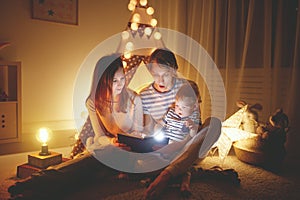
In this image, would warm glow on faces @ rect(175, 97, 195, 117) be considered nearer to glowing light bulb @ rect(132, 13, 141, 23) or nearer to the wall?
glowing light bulb @ rect(132, 13, 141, 23)

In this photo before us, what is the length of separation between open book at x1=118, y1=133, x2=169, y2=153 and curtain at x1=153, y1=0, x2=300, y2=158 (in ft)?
2.55

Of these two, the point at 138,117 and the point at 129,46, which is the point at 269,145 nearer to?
the point at 138,117

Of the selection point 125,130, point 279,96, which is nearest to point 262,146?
point 279,96

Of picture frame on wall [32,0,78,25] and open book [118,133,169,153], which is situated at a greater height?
picture frame on wall [32,0,78,25]

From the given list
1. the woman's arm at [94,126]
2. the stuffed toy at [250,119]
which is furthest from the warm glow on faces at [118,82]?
the stuffed toy at [250,119]

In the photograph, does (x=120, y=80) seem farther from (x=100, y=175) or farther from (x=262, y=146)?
(x=262, y=146)

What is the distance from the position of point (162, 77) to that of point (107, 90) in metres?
0.26

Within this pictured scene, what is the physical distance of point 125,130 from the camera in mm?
1337

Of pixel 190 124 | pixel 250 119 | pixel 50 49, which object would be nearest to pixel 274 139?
pixel 250 119

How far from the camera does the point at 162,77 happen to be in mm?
1324

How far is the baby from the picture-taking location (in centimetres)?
129

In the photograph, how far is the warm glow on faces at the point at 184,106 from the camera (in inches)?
50.9

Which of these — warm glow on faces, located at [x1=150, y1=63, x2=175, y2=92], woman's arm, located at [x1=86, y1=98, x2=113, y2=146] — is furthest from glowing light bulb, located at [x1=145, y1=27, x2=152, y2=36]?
woman's arm, located at [x1=86, y1=98, x2=113, y2=146]

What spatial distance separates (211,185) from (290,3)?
115cm
